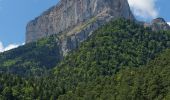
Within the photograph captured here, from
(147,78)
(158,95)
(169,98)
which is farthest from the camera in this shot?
(147,78)

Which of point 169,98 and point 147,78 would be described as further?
point 147,78

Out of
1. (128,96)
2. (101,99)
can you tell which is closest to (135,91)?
(128,96)

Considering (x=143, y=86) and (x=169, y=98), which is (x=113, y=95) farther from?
(x=169, y=98)

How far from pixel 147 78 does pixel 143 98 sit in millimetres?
10861

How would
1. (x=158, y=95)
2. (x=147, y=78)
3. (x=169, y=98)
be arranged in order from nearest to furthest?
(x=169, y=98) → (x=158, y=95) → (x=147, y=78)

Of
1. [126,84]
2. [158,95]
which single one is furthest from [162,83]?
[126,84]

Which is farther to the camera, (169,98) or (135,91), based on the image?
(135,91)

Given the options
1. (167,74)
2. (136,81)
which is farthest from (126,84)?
(167,74)

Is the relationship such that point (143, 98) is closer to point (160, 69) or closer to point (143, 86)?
point (143, 86)

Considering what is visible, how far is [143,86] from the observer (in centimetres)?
18888

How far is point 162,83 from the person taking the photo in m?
183

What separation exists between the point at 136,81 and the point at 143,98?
42.2ft

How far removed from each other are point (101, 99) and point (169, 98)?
39251 millimetres

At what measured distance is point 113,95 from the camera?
195 metres
